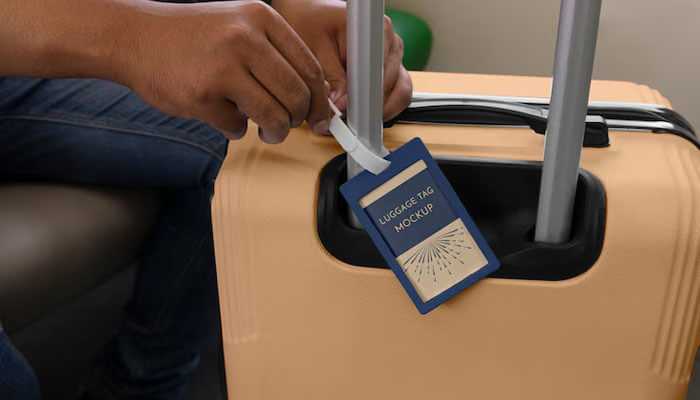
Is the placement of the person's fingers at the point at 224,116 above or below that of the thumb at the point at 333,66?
above

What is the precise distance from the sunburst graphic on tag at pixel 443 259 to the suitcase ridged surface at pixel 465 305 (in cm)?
2

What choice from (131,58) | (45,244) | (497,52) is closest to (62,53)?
(131,58)

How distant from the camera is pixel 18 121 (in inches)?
29.2

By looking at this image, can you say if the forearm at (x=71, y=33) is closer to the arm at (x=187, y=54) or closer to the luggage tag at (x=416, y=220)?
the arm at (x=187, y=54)

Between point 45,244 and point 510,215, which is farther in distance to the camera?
point 45,244

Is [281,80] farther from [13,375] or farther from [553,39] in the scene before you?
[553,39]

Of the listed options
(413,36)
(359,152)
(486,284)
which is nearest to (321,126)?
(359,152)

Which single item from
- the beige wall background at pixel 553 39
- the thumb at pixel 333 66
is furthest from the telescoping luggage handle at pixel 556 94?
the beige wall background at pixel 553 39

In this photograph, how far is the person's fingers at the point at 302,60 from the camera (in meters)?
0.48

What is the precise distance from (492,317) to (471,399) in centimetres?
8

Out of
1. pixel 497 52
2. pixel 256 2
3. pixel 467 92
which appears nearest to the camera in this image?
pixel 256 2

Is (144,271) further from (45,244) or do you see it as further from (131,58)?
(131,58)

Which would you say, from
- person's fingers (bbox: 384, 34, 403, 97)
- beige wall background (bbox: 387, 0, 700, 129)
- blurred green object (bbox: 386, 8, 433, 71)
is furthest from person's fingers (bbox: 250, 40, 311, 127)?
beige wall background (bbox: 387, 0, 700, 129)

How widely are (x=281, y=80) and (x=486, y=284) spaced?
205 mm
